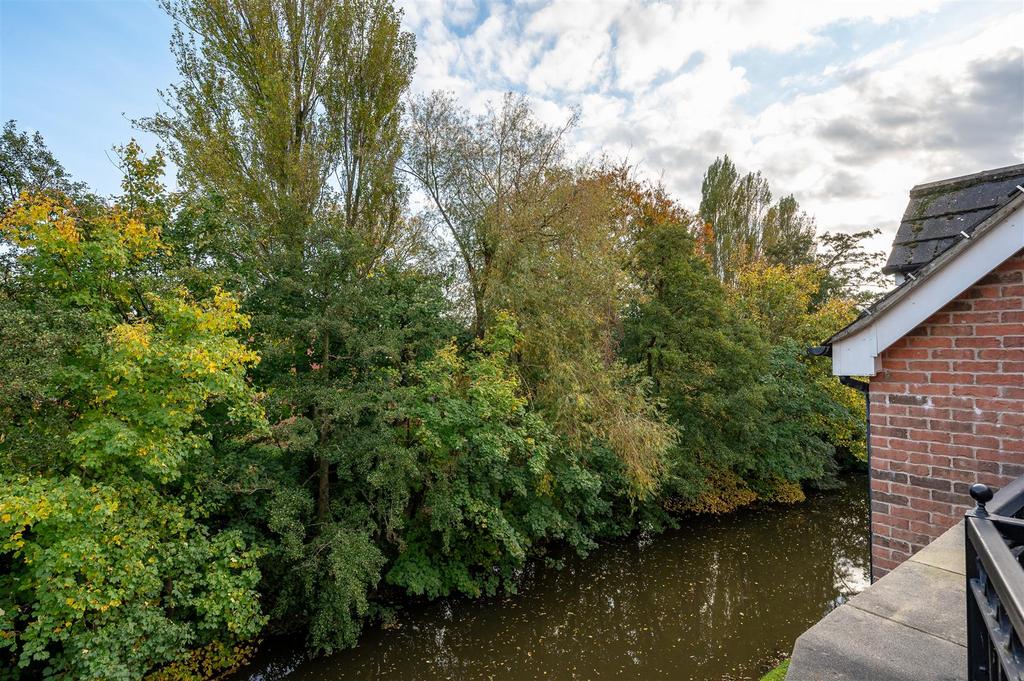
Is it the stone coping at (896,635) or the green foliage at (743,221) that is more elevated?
the green foliage at (743,221)

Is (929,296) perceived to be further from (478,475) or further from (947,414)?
(478,475)

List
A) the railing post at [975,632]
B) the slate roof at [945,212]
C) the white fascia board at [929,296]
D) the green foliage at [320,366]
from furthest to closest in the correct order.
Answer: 1. the green foliage at [320,366]
2. the slate roof at [945,212]
3. the white fascia board at [929,296]
4. the railing post at [975,632]

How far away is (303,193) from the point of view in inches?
332

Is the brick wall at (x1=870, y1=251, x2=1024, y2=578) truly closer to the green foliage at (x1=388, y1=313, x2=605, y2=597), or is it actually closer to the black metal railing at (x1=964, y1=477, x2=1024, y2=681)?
the black metal railing at (x1=964, y1=477, x2=1024, y2=681)

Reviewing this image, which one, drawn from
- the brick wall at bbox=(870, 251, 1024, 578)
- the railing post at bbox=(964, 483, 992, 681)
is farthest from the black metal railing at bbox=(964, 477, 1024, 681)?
the brick wall at bbox=(870, 251, 1024, 578)

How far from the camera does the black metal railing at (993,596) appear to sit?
0.89 metres

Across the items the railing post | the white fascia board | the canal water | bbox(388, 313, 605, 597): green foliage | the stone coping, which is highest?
the white fascia board

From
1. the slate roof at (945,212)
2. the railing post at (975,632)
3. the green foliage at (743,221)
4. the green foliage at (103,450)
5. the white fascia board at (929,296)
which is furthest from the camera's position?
the green foliage at (743,221)

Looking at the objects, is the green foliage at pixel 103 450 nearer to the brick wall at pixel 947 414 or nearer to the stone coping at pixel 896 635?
the stone coping at pixel 896 635

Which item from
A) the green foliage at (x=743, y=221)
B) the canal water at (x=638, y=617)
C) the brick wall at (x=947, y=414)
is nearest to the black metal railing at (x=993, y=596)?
the brick wall at (x=947, y=414)

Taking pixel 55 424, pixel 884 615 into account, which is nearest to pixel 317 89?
pixel 55 424

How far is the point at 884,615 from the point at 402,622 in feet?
26.6

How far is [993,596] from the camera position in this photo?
42.0 inches

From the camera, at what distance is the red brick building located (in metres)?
2.53
